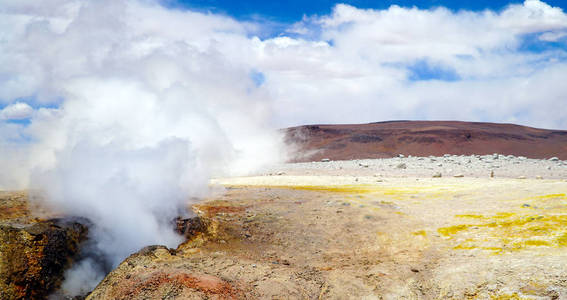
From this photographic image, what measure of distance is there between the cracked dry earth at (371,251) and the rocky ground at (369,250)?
19mm

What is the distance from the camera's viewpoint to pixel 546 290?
4.79 meters

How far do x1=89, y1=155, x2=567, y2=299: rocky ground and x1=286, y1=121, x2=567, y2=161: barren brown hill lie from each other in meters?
20.9

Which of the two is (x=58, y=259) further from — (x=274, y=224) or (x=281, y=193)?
(x=281, y=193)

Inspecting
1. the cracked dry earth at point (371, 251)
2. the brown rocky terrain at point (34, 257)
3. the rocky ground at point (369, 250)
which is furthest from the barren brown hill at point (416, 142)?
the brown rocky terrain at point (34, 257)

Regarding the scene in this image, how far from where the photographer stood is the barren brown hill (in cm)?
3108

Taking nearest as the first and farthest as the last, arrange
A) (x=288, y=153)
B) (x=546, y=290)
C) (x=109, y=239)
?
(x=546, y=290), (x=109, y=239), (x=288, y=153)

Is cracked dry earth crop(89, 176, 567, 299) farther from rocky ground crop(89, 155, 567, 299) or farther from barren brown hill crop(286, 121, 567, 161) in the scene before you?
barren brown hill crop(286, 121, 567, 161)

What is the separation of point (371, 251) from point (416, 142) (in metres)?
28.0

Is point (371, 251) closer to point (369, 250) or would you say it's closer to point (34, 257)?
point (369, 250)

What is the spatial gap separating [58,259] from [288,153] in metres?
28.1

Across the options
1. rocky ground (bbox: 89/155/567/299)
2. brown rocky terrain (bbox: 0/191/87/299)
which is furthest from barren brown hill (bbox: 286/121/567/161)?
brown rocky terrain (bbox: 0/191/87/299)

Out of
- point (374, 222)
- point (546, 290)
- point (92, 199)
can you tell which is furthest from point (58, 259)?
point (546, 290)

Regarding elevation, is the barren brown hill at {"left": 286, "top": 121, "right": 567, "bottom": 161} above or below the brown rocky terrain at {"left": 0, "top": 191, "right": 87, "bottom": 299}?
above

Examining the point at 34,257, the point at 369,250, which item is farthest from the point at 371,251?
the point at 34,257
